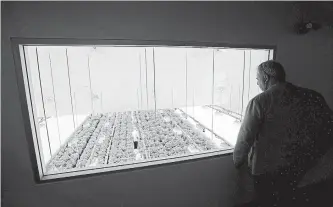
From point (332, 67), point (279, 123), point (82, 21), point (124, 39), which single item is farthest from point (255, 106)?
point (332, 67)

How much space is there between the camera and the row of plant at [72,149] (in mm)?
1111

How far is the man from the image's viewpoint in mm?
894

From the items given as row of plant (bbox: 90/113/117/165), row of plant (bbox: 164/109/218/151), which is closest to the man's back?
row of plant (bbox: 164/109/218/151)

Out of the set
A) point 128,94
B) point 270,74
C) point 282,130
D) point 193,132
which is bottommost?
point 193,132

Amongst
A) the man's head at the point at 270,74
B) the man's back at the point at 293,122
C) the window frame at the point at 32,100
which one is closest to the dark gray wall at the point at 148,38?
the window frame at the point at 32,100

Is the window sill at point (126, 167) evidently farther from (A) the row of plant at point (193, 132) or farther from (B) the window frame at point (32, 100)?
(A) the row of plant at point (193, 132)

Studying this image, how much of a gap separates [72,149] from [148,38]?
1170 mm

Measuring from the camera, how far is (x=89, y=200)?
3.51 ft

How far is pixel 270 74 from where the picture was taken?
0.96m

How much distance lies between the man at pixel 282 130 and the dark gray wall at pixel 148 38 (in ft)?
1.22

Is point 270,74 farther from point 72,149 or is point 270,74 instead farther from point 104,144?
point 72,149

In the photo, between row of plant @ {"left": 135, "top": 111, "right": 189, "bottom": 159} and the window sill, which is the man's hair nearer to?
the window sill

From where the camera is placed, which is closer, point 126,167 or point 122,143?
point 126,167

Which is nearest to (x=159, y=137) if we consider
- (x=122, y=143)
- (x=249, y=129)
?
(x=122, y=143)
